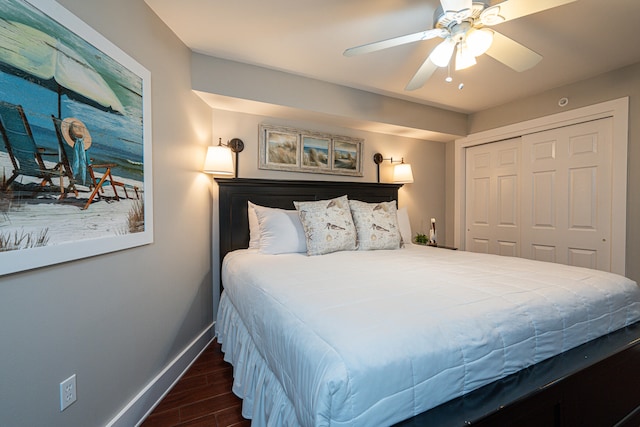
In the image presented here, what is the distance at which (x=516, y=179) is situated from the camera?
3.28m

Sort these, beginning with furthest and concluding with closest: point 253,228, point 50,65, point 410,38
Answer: point 253,228, point 410,38, point 50,65

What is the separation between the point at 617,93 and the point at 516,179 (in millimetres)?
1112

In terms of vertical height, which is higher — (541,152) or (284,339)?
(541,152)

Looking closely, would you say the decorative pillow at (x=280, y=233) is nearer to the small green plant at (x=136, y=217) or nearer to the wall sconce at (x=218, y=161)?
the wall sconce at (x=218, y=161)

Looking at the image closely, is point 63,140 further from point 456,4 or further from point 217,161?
point 456,4

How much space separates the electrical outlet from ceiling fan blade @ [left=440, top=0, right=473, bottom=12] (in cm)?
234

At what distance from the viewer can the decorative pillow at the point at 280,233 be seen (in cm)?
224

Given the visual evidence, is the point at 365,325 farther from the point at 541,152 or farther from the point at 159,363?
the point at 541,152

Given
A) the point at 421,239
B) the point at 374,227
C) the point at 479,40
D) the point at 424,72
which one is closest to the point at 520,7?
the point at 479,40

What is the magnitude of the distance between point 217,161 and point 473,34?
1.99 m

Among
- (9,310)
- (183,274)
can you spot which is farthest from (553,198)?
(9,310)

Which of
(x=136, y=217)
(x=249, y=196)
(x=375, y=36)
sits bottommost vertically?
(x=136, y=217)

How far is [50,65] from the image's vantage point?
3.25 feet

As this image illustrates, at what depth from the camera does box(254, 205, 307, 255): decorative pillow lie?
7.36 feet
